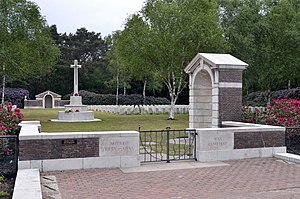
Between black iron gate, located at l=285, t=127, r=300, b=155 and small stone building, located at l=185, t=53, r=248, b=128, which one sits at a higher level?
small stone building, located at l=185, t=53, r=248, b=128

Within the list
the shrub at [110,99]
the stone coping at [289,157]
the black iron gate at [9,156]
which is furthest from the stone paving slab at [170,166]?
the shrub at [110,99]

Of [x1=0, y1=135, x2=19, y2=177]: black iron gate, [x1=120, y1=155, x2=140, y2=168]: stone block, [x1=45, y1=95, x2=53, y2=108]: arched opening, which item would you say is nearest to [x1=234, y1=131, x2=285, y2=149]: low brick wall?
[x1=120, y1=155, x2=140, y2=168]: stone block

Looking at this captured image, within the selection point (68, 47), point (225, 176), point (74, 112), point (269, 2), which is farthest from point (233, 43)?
point (68, 47)

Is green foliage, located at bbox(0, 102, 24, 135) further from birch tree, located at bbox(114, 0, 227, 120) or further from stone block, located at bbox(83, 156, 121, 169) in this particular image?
birch tree, located at bbox(114, 0, 227, 120)

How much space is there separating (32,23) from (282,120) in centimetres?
1700

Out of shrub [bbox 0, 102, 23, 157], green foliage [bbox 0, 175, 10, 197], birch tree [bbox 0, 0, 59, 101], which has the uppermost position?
birch tree [bbox 0, 0, 59, 101]

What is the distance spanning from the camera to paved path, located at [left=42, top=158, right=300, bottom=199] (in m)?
6.76

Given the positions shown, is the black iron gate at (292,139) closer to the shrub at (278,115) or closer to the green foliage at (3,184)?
the shrub at (278,115)

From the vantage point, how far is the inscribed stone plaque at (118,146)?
9.05 m

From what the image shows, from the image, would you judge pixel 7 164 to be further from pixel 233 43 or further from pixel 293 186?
pixel 233 43

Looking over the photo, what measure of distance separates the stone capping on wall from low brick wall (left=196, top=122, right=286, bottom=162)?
2.00 meters

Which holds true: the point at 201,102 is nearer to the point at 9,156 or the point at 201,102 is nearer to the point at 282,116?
the point at 282,116

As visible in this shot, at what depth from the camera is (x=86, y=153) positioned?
8.91 metres

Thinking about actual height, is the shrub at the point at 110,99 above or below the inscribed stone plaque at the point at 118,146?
above
